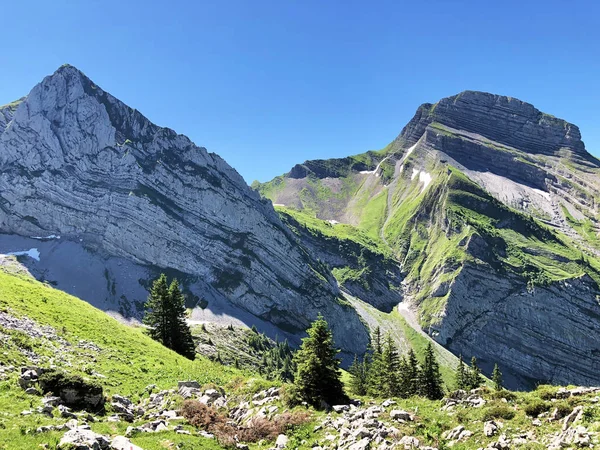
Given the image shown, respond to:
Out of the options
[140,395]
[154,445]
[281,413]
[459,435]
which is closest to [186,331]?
[140,395]

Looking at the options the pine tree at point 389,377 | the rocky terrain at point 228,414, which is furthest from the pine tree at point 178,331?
the pine tree at point 389,377

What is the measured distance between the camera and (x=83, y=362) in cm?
3350

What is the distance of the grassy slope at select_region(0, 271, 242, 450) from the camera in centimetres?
1786

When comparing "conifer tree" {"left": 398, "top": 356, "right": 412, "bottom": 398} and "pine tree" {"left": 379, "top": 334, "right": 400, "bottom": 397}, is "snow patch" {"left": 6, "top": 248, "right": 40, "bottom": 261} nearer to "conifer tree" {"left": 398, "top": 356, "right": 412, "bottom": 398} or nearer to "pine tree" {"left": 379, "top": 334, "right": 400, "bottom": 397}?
"pine tree" {"left": 379, "top": 334, "right": 400, "bottom": 397}

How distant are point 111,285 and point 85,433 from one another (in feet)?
618

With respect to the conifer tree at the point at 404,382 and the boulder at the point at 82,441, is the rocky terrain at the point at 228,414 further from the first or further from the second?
the conifer tree at the point at 404,382

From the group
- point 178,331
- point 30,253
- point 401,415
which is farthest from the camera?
point 30,253

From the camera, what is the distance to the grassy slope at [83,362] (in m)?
17.9

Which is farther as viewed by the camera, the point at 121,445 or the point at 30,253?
the point at 30,253

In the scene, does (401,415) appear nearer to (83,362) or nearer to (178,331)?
(83,362)

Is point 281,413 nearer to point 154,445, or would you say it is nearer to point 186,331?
A: point 154,445

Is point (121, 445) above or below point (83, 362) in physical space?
above

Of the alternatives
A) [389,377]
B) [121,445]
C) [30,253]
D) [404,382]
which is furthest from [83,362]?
[30,253]

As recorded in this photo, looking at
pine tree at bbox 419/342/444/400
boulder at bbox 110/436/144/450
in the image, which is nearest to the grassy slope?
boulder at bbox 110/436/144/450
